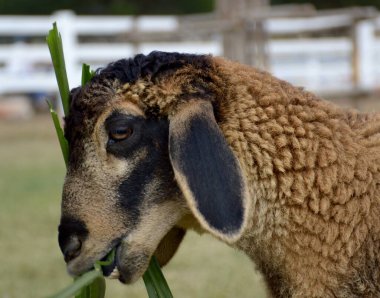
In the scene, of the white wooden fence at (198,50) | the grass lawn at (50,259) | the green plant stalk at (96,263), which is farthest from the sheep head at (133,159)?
the white wooden fence at (198,50)

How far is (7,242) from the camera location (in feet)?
30.1

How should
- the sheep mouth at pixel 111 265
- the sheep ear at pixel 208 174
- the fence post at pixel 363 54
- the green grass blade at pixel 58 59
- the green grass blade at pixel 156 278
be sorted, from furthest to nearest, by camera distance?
the fence post at pixel 363 54 < the green grass blade at pixel 58 59 < the green grass blade at pixel 156 278 < the sheep mouth at pixel 111 265 < the sheep ear at pixel 208 174

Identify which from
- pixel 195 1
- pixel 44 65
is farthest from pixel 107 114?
pixel 195 1

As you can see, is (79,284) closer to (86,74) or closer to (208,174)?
(208,174)

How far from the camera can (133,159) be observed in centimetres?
384

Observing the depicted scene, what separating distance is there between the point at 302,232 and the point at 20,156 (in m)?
14.6

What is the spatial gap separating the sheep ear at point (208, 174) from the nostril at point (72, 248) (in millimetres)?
578

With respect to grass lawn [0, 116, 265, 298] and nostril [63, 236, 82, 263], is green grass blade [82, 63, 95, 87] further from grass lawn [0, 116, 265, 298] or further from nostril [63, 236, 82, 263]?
grass lawn [0, 116, 265, 298]

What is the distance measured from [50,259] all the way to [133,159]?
4791 mm

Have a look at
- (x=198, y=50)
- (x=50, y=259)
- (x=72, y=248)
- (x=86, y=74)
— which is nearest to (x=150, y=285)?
(x=72, y=248)

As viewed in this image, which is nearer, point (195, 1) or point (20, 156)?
point (20, 156)

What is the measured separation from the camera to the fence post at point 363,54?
19531 mm

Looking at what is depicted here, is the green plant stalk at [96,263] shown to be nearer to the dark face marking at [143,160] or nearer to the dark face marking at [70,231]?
the dark face marking at [70,231]

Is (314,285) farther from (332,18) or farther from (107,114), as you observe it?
(332,18)
